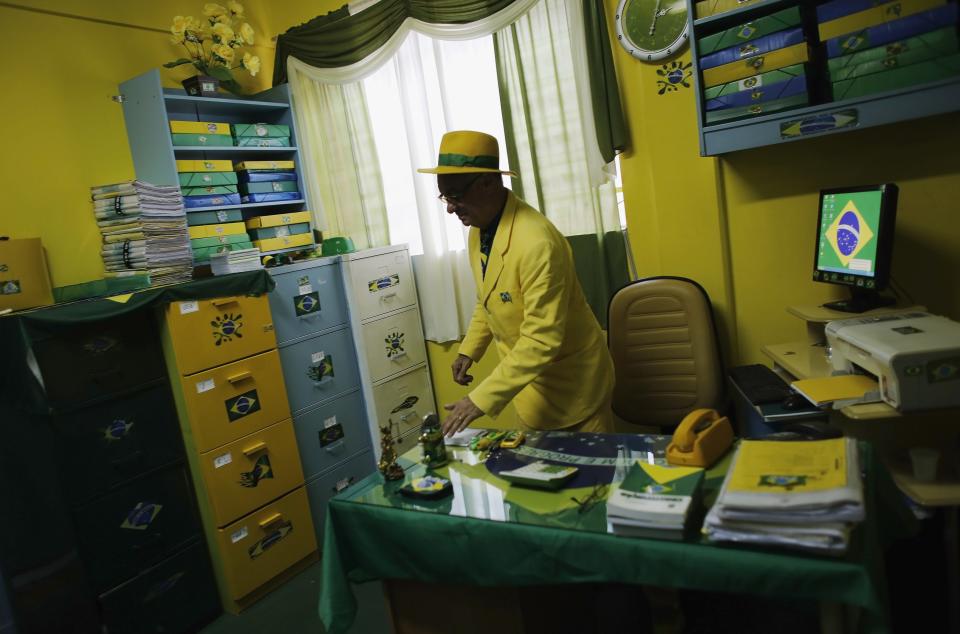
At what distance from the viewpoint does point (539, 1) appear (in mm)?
3117

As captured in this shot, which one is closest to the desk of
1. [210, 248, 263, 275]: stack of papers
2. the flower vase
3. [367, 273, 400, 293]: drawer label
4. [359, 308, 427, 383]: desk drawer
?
[210, 248, 263, 275]: stack of papers

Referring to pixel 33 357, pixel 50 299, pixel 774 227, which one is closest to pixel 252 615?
pixel 33 357

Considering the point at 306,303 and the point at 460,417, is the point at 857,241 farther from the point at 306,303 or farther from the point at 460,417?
the point at 306,303

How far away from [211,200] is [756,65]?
2.66 meters

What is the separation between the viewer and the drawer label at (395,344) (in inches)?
143

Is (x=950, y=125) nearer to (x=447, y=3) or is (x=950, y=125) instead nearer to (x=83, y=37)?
(x=447, y=3)

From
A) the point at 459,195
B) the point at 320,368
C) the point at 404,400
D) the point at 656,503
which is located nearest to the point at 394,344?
the point at 404,400

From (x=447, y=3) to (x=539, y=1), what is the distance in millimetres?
513

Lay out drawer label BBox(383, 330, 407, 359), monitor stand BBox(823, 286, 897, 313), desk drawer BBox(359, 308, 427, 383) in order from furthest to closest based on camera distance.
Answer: drawer label BBox(383, 330, 407, 359) → desk drawer BBox(359, 308, 427, 383) → monitor stand BBox(823, 286, 897, 313)

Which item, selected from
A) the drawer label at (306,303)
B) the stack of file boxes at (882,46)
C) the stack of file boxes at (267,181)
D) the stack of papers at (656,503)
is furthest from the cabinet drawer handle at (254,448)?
the stack of file boxes at (882,46)

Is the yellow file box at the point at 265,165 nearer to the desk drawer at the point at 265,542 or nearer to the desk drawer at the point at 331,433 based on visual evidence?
the desk drawer at the point at 331,433

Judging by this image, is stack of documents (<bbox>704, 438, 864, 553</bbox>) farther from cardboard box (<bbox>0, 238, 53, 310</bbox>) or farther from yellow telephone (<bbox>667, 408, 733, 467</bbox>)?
cardboard box (<bbox>0, 238, 53, 310</bbox>)

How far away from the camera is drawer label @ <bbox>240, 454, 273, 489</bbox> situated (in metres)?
2.90

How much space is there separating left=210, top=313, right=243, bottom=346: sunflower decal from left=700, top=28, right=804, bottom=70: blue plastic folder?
7.33 feet
